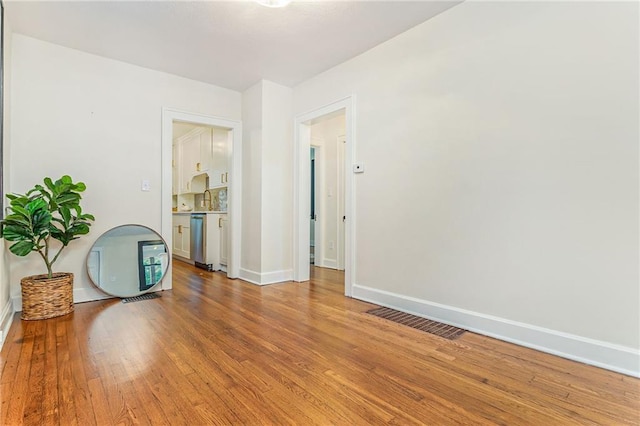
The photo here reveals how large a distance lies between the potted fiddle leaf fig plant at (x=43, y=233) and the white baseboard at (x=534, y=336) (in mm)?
2871

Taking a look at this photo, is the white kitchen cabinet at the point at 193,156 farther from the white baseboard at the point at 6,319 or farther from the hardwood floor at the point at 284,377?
the hardwood floor at the point at 284,377

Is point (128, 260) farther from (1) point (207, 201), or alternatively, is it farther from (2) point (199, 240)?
(1) point (207, 201)

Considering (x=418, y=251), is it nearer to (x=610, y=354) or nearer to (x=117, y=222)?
(x=610, y=354)

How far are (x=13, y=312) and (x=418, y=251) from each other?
3.48m

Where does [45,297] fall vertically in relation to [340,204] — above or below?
below

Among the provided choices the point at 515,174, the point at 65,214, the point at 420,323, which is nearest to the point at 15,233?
the point at 65,214

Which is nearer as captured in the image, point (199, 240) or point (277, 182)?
point (277, 182)

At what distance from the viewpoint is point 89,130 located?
127 inches

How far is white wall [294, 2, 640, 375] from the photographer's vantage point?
1.78 metres

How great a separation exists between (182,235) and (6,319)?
345 cm

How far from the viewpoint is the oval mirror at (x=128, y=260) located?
10.6 feet

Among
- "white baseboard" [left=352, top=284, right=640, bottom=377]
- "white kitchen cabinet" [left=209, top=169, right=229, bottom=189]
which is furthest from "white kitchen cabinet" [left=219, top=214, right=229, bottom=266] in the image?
"white baseboard" [left=352, top=284, right=640, bottom=377]

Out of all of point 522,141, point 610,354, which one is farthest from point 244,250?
point 610,354

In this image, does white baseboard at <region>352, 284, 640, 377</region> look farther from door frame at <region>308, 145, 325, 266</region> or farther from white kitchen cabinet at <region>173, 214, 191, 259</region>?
white kitchen cabinet at <region>173, 214, 191, 259</region>
